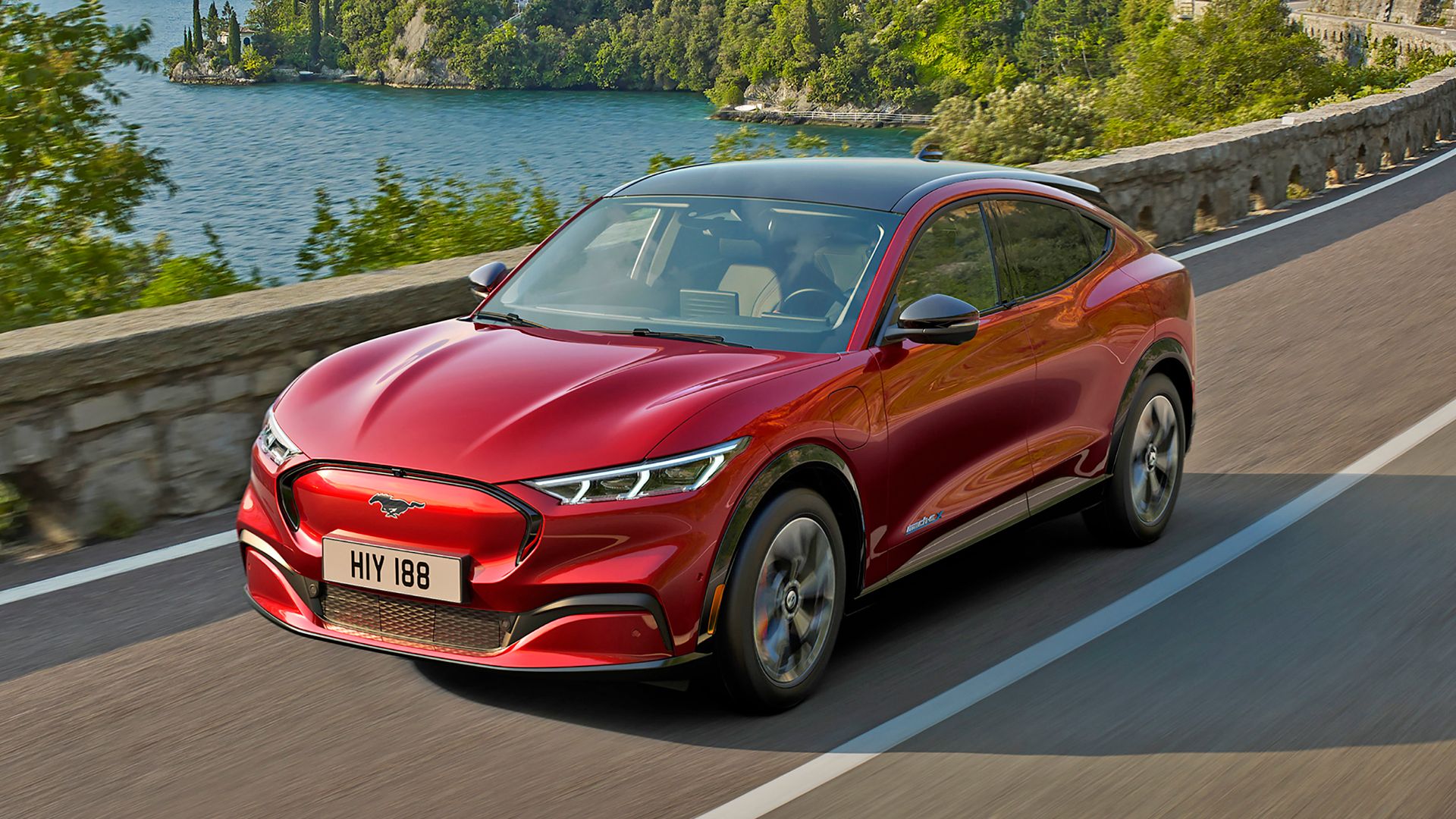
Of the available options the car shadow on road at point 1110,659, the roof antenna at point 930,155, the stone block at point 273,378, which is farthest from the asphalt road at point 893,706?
the roof antenna at point 930,155

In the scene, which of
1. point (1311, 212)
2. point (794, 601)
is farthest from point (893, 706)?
point (1311, 212)

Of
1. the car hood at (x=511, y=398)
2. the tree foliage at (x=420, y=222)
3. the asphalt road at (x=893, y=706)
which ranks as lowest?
the asphalt road at (x=893, y=706)

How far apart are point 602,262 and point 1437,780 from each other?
3.24 m

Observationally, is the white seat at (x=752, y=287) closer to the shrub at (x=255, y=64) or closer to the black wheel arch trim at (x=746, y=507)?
the black wheel arch trim at (x=746, y=507)

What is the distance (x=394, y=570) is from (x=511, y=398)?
23.7 inches

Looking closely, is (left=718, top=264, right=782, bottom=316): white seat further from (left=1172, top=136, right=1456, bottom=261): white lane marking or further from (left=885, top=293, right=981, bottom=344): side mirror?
(left=1172, top=136, right=1456, bottom=261): white lane marking

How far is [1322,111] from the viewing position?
19969 mm

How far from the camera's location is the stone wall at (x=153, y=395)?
6430mm

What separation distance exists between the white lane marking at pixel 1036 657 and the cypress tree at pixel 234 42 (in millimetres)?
Result: 111068

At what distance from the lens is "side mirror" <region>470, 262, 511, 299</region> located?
6.13m

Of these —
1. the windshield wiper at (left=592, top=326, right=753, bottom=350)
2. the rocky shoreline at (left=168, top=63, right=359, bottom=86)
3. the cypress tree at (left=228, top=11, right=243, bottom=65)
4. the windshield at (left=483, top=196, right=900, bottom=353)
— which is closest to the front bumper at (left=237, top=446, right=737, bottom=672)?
the windshield wiper at (left=592, top=326, right=753, bottom=350)

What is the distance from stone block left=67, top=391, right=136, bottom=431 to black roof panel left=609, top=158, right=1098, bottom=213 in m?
2.27

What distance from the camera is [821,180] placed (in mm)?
5879

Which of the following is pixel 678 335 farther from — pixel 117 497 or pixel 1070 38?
pixel 1070 38
